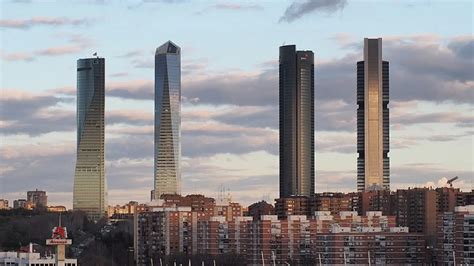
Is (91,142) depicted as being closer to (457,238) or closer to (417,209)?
(417,209)

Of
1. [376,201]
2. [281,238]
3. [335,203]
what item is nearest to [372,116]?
[335,203]

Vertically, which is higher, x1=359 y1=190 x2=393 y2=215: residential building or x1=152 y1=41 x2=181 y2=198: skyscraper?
x1=152 y1=41 x2=181 y2=198: skyscraper

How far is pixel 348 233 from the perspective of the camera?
286ft

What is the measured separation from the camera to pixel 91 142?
187125mm

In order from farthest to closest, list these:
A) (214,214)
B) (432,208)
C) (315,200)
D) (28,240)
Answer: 1. (315,200)
2. (214,214)
3. (432,208)
4. (28,240)

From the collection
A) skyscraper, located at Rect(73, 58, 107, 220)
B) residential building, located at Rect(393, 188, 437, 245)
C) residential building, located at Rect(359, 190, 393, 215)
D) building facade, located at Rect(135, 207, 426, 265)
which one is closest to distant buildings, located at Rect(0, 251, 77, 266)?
building facade, located at Rect(135, 207, 426, 265)

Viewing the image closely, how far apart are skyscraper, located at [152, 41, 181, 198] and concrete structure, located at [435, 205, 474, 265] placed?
94.0m

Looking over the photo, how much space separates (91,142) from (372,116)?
45.6 meters

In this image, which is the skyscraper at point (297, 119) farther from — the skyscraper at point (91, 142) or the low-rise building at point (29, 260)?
the low-rise building at point (29, 260)

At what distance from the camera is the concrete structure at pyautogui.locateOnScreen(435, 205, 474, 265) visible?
78.6 metres

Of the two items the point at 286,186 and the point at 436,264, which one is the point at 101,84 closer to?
the point at 286,186

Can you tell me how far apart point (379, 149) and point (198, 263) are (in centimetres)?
7085

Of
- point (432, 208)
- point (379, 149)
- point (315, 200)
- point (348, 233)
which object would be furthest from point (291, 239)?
point (379, 149)

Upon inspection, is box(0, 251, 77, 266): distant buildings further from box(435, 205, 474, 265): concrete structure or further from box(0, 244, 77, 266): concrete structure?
box(435, 205, 474, 265): concrete structure
